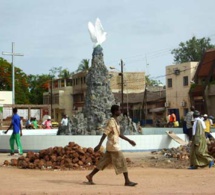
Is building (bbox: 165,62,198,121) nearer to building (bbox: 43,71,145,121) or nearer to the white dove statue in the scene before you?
building (bbox: 43,71,145,121)

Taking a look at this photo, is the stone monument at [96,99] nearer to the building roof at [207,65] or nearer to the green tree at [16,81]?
the building roof at [207,65]

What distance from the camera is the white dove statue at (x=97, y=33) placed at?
2448 cm

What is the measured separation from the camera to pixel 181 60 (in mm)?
81312

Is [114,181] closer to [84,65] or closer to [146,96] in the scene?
[146,96]

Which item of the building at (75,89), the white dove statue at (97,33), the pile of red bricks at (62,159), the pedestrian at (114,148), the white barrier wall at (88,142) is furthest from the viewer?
the building at (75,89)

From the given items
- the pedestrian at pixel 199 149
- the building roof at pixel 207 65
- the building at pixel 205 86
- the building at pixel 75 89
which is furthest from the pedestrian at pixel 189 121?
Result: the building at pixel 75 89

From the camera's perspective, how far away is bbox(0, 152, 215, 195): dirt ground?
Answer: 9508 mm

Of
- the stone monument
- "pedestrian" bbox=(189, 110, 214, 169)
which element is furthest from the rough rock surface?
"pedestrian" bbox=(189, 110, 214, 169)

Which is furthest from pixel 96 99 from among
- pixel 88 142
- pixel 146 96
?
pixel 146 96

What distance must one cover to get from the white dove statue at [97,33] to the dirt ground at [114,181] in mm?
10757

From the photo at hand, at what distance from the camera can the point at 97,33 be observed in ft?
80.4

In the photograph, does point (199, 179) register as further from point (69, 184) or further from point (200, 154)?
point (69, 184)

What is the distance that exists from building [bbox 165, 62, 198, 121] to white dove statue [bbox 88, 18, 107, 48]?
31.1m

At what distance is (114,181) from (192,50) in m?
70.1
